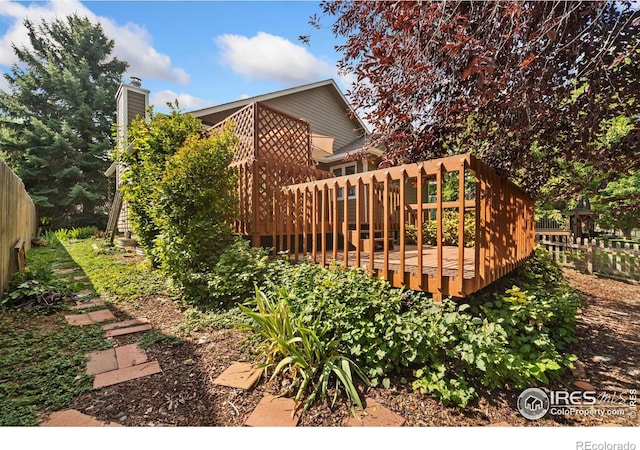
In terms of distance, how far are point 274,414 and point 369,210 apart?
6.74 feet

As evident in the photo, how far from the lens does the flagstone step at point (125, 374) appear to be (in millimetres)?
2071

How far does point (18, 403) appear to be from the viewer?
1813 mm

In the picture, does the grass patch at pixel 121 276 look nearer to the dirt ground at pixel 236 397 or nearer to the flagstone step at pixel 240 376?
the dirt ground at pixel 236 397

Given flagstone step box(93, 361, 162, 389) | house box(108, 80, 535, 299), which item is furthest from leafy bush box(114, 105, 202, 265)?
flagstone step box(93, 361, 162, 389)

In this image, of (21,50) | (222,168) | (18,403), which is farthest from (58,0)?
(21,50)

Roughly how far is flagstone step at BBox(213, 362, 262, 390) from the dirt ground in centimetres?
4

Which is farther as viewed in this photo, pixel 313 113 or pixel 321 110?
pixel 321 110

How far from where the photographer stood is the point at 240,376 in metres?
2.17

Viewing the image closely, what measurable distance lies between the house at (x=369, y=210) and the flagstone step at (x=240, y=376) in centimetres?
131

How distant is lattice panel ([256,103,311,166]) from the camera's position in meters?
5.16

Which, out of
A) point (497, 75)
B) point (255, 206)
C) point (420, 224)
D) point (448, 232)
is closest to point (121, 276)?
point (255, 206)

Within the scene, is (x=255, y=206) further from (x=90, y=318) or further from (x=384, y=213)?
(x=90, y=318)

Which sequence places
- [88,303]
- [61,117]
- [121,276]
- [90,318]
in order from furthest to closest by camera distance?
1. [61,117]
2. [121,276]
3. [88,303]
4. [90,318]

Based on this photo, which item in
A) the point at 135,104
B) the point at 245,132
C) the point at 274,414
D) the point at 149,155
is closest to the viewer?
the point at 274,414
